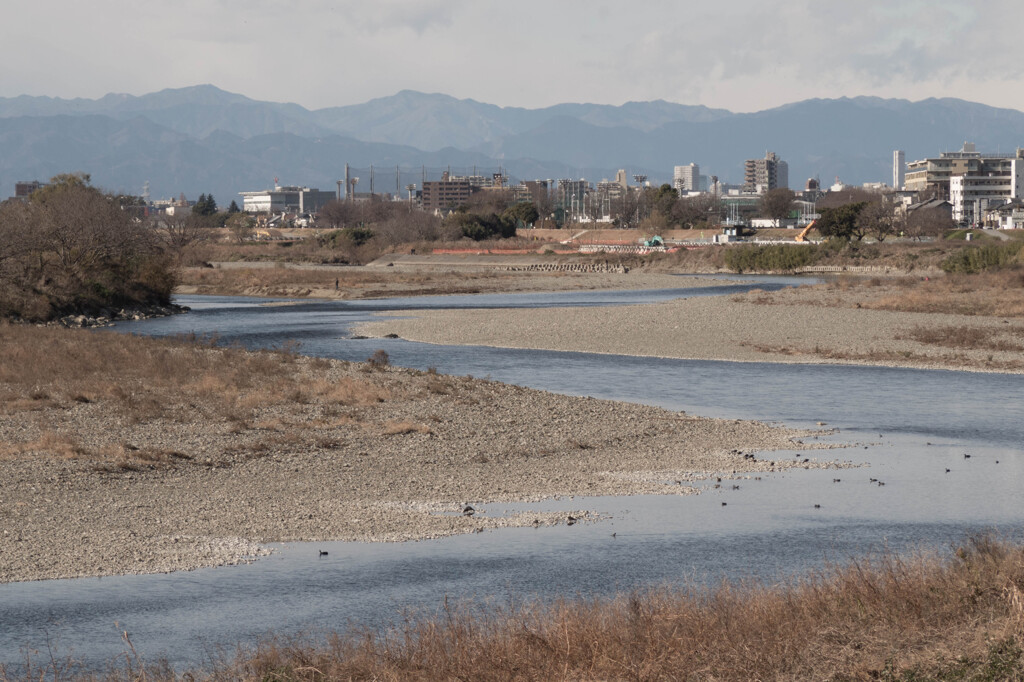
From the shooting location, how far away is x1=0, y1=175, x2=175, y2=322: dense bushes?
6606 centimetres

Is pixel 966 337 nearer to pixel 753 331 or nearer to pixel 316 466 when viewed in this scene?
pixel 753 331

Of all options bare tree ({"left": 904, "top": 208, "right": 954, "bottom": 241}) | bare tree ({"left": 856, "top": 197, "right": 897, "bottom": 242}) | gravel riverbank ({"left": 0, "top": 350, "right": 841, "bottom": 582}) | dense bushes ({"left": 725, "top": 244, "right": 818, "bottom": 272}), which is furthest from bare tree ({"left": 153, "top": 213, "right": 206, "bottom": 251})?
gravel riverbank ({"left": 0, "top": 350, "right": 841, "bottom": 582})

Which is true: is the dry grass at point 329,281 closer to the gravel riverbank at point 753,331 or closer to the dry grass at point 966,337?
the gravel riverbank at point 753,331

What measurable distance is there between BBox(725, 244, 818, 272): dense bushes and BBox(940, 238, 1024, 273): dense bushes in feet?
129

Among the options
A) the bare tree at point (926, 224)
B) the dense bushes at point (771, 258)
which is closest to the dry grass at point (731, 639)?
the dense bushes at point (771, 258)

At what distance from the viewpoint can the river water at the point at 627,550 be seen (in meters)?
13.9

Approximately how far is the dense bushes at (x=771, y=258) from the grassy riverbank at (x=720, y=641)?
122 metres

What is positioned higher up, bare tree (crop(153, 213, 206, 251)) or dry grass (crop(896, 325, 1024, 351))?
bare tree (crop(153, 213, 206, 251))

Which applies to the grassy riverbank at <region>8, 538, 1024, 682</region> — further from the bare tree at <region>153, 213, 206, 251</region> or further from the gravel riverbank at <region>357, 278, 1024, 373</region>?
the bare tree at <region>153, 213, 206, 251</region>

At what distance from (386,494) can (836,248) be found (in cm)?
12133

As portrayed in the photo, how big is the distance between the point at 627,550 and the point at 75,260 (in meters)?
67.2

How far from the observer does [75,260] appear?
250 ft

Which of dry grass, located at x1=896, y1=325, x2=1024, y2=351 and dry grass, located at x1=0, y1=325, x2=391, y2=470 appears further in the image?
dry grass, located at x1=896, y1=325, x2=1024, y2=351

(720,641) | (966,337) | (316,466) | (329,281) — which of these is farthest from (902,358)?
(329,281)
